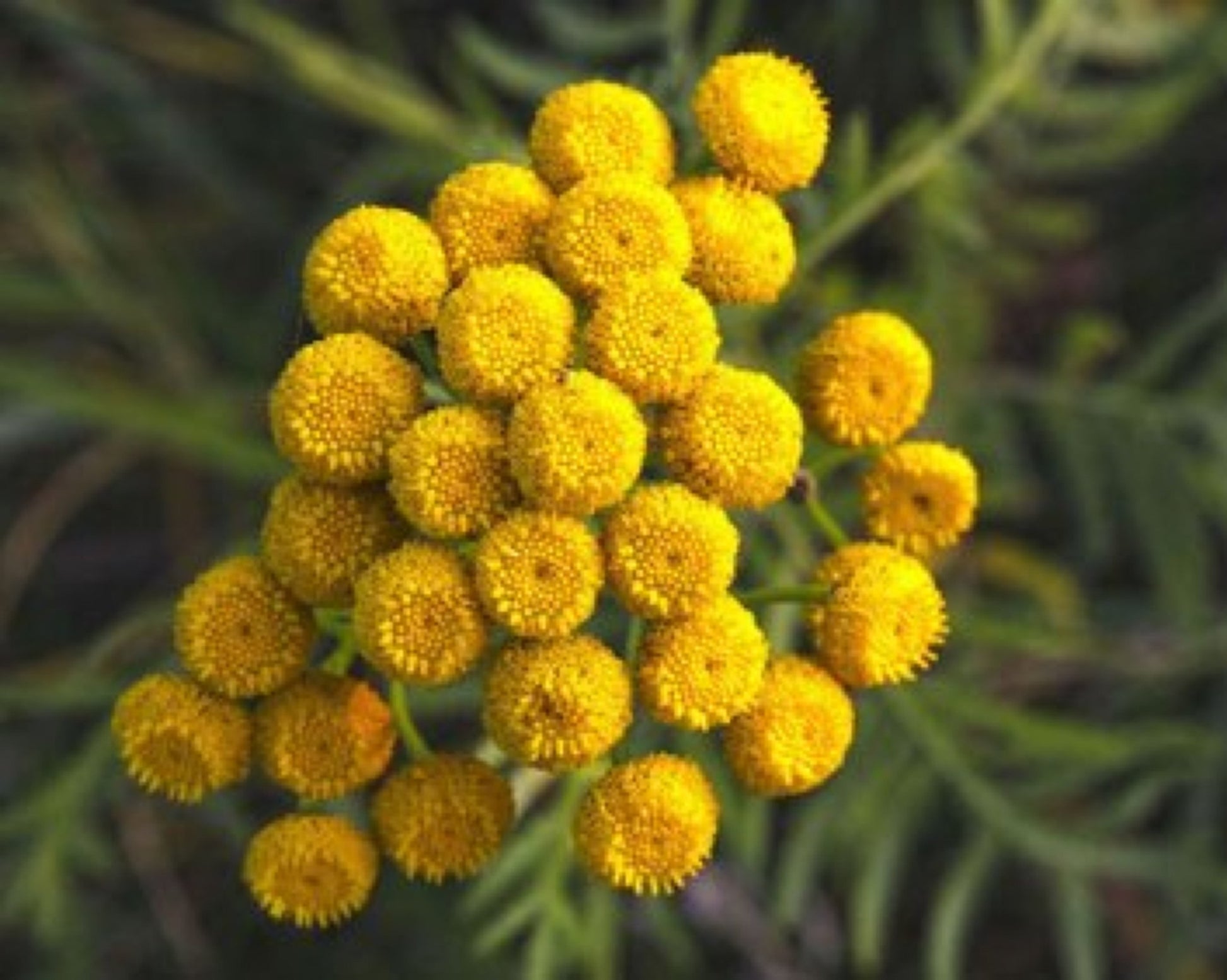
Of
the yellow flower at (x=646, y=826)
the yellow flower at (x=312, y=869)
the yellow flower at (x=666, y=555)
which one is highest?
the yellow flower at (x=666, y=555)

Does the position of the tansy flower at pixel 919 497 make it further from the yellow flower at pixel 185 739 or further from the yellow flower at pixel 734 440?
the yellow flower at pixel 185 739

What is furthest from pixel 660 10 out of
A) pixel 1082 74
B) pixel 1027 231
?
pixel 1082 74

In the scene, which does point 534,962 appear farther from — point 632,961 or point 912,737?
point 632,961

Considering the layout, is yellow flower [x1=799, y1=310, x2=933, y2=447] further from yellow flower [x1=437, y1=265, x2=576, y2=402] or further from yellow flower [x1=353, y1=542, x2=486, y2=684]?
yellow flower [x1=353, y1=542, x2=486, y2=684]

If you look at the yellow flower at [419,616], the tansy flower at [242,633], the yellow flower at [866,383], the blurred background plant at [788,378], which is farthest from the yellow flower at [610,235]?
the blurred background plant at [788,378]

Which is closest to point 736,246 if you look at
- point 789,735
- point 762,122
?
point 762,122

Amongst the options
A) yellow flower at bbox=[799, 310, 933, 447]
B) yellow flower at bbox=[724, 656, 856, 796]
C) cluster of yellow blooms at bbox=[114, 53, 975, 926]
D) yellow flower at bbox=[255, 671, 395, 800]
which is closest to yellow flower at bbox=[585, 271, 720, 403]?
cluster of yellow blooms at bbox=[114, 53, 975, 926]
